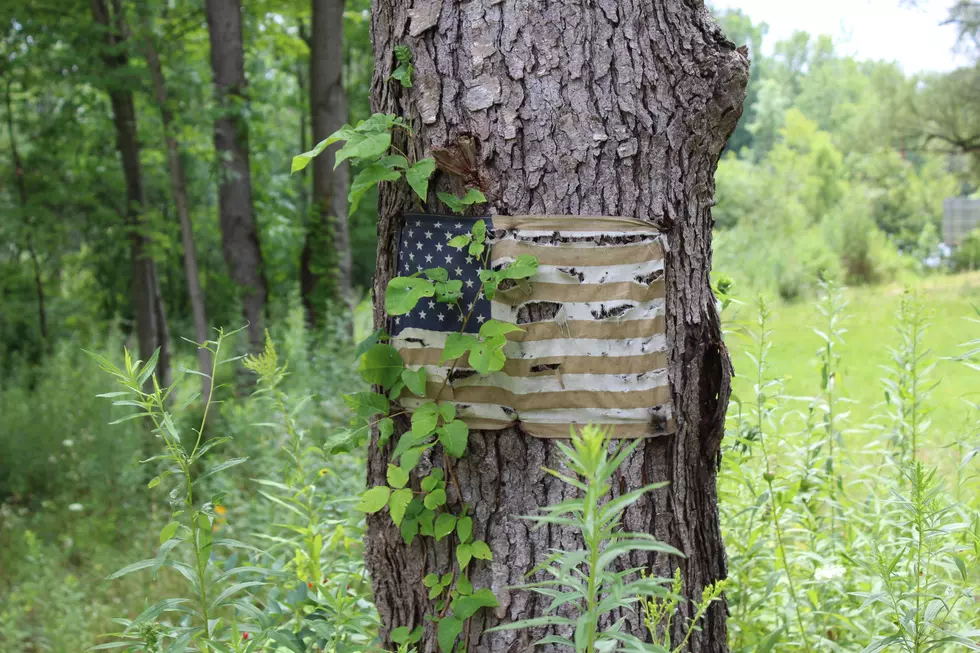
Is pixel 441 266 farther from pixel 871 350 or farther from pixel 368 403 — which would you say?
pixel 871 350

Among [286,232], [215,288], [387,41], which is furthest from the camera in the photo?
[215,288]

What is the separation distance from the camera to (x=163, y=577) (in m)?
4.54

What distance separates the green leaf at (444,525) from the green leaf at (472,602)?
0.53 feet

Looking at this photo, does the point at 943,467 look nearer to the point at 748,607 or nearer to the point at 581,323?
the point at 748,607

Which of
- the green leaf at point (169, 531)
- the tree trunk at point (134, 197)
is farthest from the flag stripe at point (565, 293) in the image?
the tree trunk at point (134, 197)

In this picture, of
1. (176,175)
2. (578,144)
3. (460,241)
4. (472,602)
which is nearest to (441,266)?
(460,241)

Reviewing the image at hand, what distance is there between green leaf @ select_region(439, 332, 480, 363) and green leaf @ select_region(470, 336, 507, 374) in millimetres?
18

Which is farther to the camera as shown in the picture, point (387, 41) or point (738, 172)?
point (738, 172)

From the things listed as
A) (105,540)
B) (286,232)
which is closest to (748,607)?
(105,540)

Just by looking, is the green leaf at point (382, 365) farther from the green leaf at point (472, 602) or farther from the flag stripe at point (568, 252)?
the green leaf at point (472, 602)

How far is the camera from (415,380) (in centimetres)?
190

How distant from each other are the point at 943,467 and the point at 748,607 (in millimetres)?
3557

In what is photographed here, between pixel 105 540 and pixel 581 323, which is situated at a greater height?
pixel 581 323

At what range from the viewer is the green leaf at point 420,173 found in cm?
187
